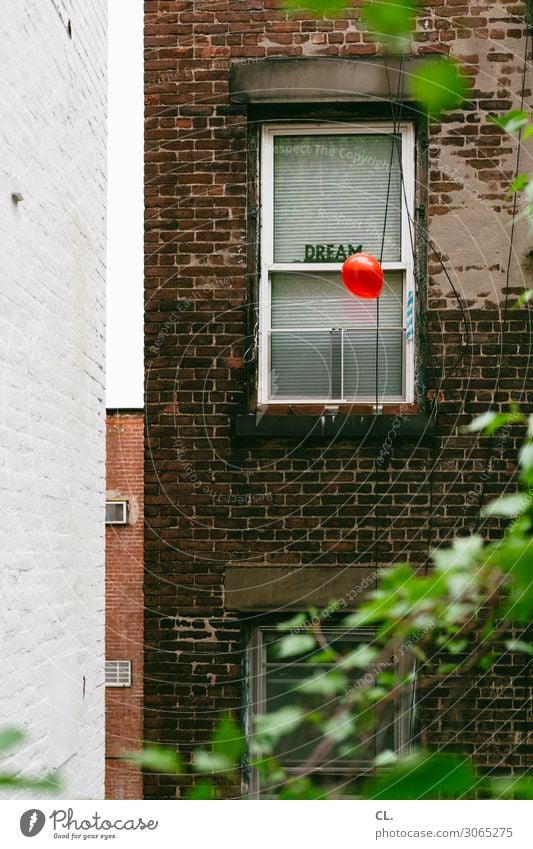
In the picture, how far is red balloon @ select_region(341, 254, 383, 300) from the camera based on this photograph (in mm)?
3797

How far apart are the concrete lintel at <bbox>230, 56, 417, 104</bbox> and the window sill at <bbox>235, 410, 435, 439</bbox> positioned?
1405 mm

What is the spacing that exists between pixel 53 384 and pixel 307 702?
1.91 m

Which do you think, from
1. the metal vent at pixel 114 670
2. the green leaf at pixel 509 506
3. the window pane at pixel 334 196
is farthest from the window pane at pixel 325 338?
the metal vent at pixel 114 670

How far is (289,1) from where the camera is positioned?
1.08m

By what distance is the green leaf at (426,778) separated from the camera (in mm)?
873

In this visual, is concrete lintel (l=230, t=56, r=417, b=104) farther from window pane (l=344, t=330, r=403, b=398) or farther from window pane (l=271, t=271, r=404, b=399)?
window pane (l=344, t=330, r=403, b=398)

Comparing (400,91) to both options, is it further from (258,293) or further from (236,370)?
(236,370)

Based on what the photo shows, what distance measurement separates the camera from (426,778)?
0.90m

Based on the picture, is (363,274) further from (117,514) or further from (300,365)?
(117,514)

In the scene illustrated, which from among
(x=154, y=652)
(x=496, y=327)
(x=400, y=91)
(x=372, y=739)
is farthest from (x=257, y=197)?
(x=372, y=739)

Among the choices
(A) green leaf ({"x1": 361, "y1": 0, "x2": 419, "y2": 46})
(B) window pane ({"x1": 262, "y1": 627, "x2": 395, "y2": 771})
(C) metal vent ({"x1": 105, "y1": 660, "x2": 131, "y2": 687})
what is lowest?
(B) window pane ({"x1": 262, "y1": 627, "x2": 395, "y2": 771})

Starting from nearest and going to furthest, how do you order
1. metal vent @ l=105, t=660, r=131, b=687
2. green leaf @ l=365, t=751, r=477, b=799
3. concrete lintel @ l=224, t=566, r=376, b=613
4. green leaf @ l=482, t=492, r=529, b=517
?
1. green leaf @ l=365, t=751, r=477, b=799
2. green leaf @ l=482, t=492, r=529, b=517
3. concrete lintel @ l=224, t=566, r=376, b=613
4. metal vent @ l=105, t=660, r=131, b=687
